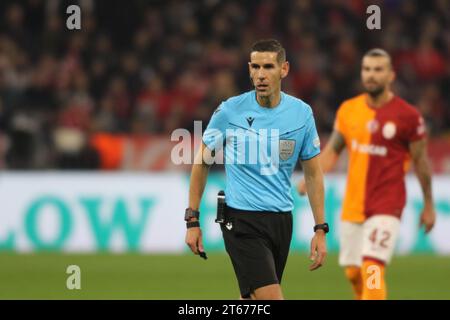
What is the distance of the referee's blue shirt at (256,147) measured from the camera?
23.2 feet

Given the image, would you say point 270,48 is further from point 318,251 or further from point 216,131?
point 318,251

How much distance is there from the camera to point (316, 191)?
286 inches

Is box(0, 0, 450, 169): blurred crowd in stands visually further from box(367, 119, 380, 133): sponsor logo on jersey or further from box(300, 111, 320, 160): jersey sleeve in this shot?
box(300, 111, 320, 160): jersey sleeve

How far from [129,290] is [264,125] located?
4519mm

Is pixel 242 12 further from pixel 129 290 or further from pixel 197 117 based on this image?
pixel 129 290

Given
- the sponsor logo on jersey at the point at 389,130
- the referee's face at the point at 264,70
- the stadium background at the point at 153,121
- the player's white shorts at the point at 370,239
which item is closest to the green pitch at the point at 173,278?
the stadium background at the point at 153,121

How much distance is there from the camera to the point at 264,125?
7.10 metres

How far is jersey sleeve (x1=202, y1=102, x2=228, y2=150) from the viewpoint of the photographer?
23.1 ft

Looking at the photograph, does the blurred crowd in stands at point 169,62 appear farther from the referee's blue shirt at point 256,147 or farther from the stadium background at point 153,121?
the referee's blue shirt at point 256,147

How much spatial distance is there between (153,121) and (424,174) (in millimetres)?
8254

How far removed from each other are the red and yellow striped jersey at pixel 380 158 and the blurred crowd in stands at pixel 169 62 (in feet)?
24.0

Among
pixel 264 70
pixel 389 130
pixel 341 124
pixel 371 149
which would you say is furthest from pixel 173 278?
pixel 264 70

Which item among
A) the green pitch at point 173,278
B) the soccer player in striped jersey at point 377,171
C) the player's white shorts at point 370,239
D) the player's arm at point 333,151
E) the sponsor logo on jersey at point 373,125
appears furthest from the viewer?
the green pitch at point 173,278

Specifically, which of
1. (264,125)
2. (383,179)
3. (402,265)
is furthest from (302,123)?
(402,265)
